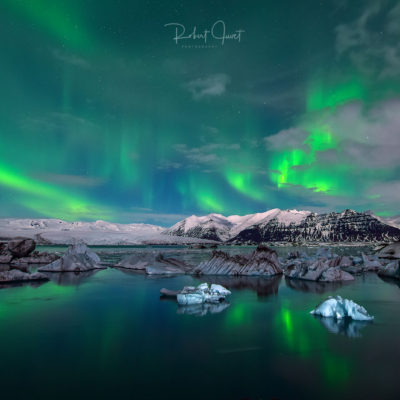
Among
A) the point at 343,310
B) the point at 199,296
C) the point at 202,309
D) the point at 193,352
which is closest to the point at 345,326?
the point at 343,310

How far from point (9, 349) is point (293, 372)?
7.79m

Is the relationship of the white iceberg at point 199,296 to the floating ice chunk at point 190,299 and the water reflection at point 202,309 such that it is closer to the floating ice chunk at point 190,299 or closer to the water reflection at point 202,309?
the floating ice chunk at point 190,299

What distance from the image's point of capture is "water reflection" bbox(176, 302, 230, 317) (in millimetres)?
12355

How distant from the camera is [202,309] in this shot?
13.0 m

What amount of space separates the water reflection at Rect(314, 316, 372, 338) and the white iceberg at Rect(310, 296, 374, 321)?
0.25m

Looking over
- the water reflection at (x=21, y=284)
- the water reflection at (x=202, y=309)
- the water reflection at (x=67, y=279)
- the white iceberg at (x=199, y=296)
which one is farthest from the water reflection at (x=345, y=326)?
the water reflection at (x=21, y=284)

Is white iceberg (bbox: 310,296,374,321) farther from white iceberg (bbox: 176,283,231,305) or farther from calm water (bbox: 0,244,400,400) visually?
white iceberg (bbox: 176,283,231,305)

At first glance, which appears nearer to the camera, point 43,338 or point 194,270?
point 43,338

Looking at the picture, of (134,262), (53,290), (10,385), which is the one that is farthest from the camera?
(134,262)

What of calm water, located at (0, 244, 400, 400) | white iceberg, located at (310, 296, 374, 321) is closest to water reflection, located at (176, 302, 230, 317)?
calm water, located at (0, 244, 400, 400)

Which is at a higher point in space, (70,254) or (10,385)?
(70,254)

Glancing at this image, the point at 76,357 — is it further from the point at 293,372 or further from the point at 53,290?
the point at 53,290

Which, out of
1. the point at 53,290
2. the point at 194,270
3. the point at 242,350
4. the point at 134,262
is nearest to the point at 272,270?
the point at 194,270

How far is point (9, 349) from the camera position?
795cm
